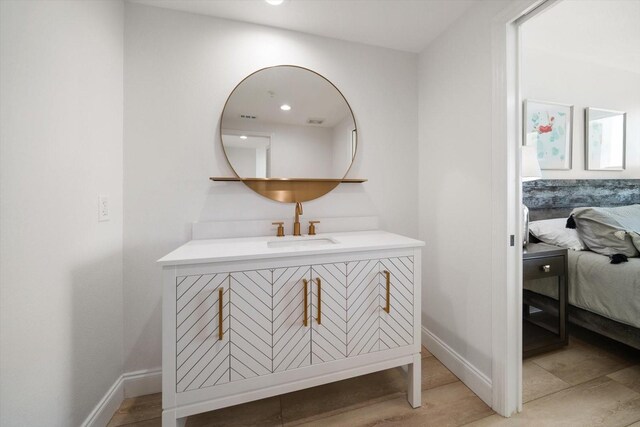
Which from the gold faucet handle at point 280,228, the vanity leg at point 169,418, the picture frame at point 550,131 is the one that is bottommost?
the vanity leg at point 169,418

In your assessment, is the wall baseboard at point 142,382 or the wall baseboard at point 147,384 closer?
the wall baseboard at point 147,384

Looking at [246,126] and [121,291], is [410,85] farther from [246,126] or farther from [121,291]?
[121,291]

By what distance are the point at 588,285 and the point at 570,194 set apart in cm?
114

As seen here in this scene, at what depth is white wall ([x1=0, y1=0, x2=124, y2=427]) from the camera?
0.83 m

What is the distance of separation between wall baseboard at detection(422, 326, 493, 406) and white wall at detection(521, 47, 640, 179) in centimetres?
195

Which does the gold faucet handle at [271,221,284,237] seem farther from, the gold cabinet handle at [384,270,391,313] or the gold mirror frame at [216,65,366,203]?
the gold cabinet handle at [384,270,391,313]

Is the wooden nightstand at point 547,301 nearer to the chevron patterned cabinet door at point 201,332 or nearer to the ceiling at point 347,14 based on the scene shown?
the ceiling at point 347,14

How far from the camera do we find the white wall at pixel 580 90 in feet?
8.00

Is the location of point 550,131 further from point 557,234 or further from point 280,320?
point 280,320

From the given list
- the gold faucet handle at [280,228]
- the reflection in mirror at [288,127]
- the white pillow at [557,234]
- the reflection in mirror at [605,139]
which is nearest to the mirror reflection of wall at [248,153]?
the reflection in mirror at [288,127]

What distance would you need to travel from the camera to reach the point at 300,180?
71.3 inches

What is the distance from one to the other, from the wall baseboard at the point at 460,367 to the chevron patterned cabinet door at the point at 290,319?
1.03 metres

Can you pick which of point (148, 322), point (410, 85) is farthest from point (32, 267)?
point (410, 85)

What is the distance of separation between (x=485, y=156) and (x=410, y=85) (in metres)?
0.95
